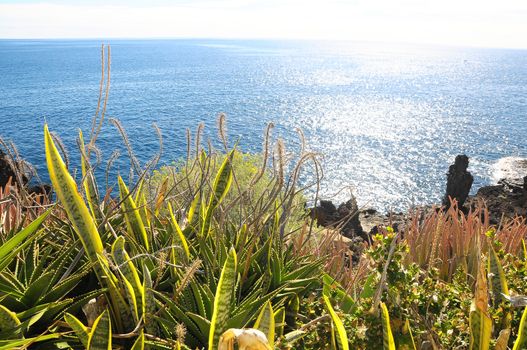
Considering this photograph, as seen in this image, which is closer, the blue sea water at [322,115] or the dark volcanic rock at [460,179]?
the dark volcanic rock at [460,179]

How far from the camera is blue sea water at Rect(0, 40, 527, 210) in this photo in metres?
44.5

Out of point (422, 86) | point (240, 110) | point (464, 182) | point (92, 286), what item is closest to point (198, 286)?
point (92, 286)

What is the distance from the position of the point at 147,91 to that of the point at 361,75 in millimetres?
70795

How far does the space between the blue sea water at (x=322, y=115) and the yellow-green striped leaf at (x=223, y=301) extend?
1566 centimetres

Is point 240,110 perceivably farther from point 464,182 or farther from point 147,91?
point 464,182

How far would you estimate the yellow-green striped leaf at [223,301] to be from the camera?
72.7 inches

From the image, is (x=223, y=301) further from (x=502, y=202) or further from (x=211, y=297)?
(x=502, y=202)

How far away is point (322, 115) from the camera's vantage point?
244ft

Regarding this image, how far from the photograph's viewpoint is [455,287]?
2291mm

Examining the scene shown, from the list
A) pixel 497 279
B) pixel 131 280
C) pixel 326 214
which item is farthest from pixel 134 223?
pixel 326 214

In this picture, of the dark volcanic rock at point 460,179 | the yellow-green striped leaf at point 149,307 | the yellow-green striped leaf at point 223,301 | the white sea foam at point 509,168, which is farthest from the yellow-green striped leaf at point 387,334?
the white sea foam at point 509,168

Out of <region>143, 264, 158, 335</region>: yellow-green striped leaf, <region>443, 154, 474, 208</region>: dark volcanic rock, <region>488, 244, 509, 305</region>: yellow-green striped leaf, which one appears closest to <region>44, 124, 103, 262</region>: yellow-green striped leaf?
<region>143, 264, 158, 335</region>: yellow-green striped leaf

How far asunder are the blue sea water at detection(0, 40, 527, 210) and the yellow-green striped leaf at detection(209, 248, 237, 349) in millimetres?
15661

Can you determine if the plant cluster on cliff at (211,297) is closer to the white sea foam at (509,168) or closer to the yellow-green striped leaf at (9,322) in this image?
the yellow-green striped leaf at (9,322)
